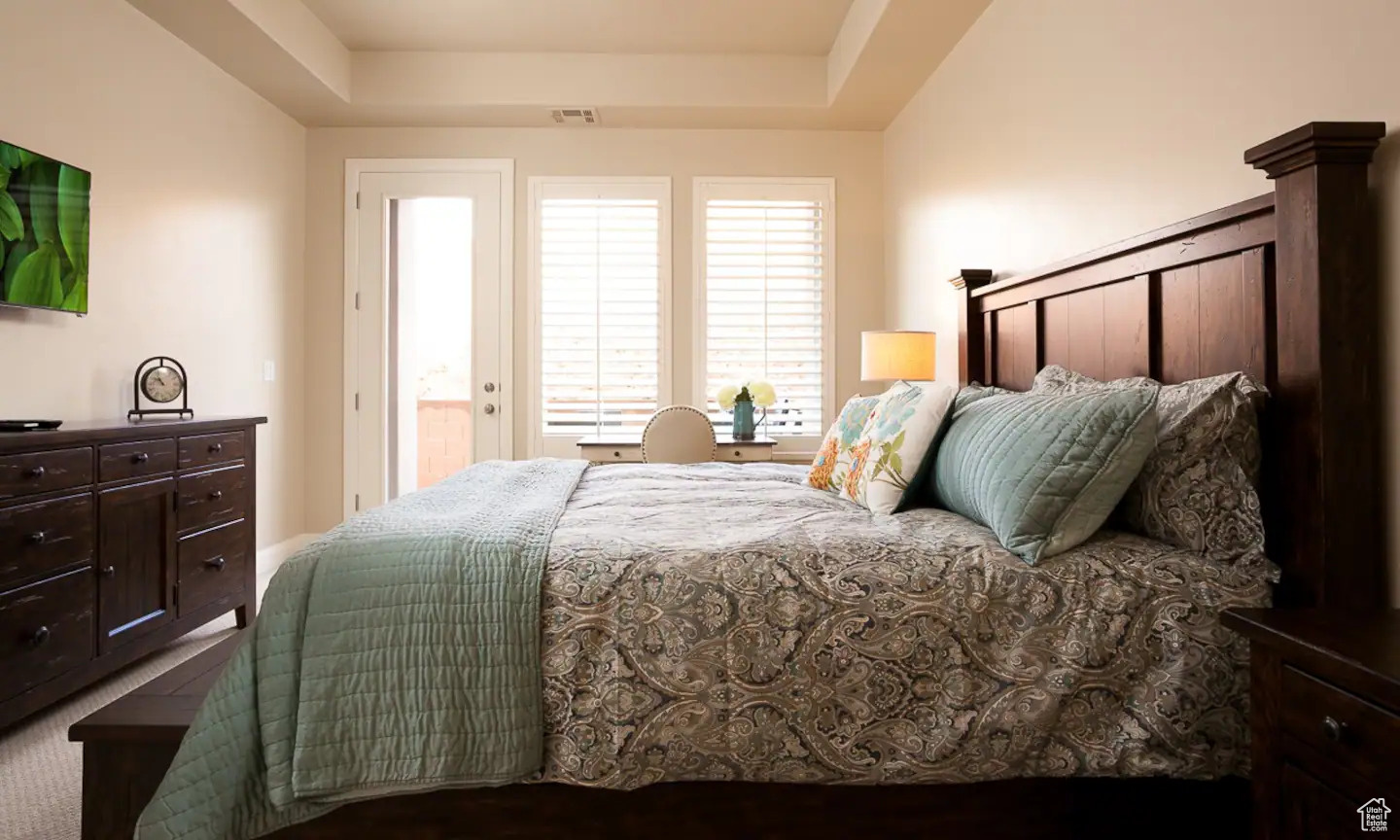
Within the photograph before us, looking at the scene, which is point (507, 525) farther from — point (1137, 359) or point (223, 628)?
point (223, 628)

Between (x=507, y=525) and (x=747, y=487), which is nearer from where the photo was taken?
(x=507, y=525)

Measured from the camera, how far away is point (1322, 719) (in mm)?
1093

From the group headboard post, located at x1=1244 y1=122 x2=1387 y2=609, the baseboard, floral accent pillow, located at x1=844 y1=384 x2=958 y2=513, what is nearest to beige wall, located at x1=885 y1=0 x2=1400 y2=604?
headboard post, located at x1=1244 y1=122 x2=1387 y2=609

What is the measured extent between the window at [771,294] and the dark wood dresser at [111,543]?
2586 mm

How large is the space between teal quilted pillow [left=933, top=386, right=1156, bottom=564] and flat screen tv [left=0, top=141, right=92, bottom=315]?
3.05m

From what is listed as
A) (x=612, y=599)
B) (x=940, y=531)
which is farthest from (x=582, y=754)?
(x=940, y=531)

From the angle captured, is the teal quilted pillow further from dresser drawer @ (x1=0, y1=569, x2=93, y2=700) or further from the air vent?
the air vent

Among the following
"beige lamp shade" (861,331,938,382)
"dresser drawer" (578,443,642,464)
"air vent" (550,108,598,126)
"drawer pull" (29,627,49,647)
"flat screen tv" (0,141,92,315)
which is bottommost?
"drawer pull" (29,627,49,647)

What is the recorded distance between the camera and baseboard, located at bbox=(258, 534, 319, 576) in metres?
4.20

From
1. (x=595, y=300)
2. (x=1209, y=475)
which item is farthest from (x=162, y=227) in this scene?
(x=1209, y=475)

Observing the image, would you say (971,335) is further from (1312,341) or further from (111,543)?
(111,543)

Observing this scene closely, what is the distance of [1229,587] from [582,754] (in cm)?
124

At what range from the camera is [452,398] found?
18.6 ft

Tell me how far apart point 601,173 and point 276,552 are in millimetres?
2912
